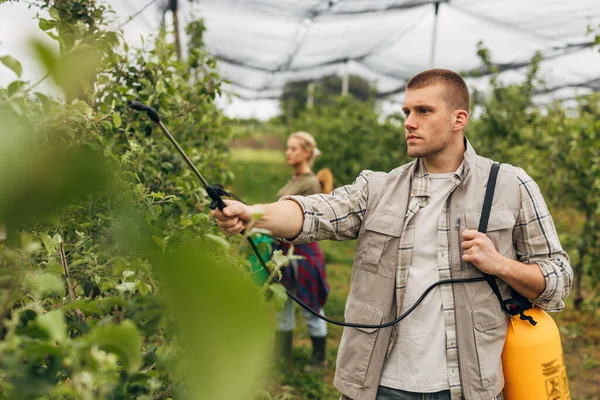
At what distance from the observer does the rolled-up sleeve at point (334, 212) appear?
1854 mm

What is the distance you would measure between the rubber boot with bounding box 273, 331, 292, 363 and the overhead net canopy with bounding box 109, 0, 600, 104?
2463 mm

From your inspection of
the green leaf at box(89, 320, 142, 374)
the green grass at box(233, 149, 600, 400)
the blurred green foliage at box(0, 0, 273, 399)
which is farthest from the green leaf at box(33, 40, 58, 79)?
the green grass at box(233, 149, 600, 400)

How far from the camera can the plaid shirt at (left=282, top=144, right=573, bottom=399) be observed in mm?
1847

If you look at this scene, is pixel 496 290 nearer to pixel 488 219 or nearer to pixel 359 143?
pixel 488 219

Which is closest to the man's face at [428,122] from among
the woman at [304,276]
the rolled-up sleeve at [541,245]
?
the rolled-up sleeve at [541,245]

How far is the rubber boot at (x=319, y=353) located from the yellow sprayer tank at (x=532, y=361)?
8.41 ft

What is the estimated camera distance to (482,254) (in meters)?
1.79

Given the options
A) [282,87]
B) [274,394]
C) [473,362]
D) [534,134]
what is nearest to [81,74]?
[473,362]

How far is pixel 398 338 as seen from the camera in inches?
75.2

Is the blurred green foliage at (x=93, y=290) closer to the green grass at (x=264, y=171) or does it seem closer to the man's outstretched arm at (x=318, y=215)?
the man's outstretched arm at (x=318, y=215)

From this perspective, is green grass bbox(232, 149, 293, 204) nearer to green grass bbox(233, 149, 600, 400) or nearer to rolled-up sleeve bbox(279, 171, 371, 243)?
green grass bbox(233, 149, 600, 400)

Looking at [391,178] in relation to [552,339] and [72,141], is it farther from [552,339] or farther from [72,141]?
[72,141]

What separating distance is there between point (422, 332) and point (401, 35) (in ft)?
25.8

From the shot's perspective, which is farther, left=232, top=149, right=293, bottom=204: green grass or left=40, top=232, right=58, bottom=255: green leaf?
left=232, top=149, right=293, bottom=204: green grass
